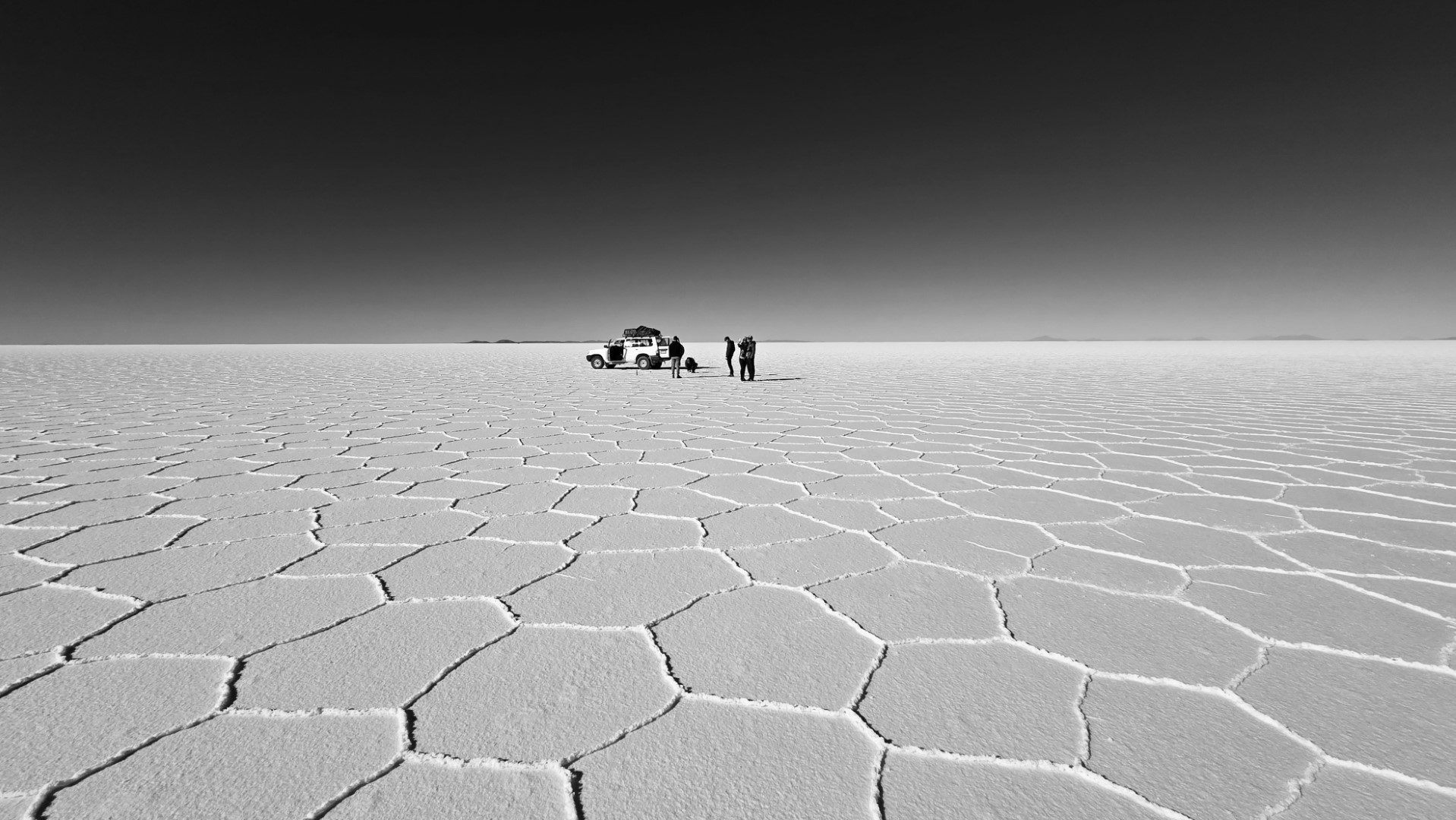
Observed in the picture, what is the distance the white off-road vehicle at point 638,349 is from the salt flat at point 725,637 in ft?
35.2

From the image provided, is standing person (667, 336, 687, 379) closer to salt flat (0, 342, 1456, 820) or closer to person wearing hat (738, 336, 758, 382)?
person wearing hat (738, 336, 758, 382)

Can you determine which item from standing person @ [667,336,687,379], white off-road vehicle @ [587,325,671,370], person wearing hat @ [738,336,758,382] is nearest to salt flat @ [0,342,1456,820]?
person wearing hat @ [738,336,758,382]

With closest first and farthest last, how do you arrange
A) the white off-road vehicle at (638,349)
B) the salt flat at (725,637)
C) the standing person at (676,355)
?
1. the salt flat at (725,637)
2. the standing person at (676,355)
3. the white off-road vehicle at (638,349)

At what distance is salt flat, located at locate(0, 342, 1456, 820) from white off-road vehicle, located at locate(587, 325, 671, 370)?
10.7m

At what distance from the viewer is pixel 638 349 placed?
15.0 m

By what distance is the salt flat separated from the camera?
1169 mm

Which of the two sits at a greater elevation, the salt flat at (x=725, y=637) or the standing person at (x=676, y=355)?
the standing person at (x=676, y=355)

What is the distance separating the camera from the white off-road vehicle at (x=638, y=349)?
1476 cm

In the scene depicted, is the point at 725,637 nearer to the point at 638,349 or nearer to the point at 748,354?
the point at 748,354

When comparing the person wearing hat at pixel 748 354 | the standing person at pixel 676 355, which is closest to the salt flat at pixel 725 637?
the person wearing hat at pixel 748 354

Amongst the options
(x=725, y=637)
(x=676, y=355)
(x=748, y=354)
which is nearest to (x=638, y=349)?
(x=676, y=355)

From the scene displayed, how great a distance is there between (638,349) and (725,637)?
1359cm

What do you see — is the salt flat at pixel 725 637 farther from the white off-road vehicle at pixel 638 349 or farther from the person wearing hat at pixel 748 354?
the white off-road vehicle at pixel 638 349

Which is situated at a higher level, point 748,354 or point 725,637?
point 748,354
